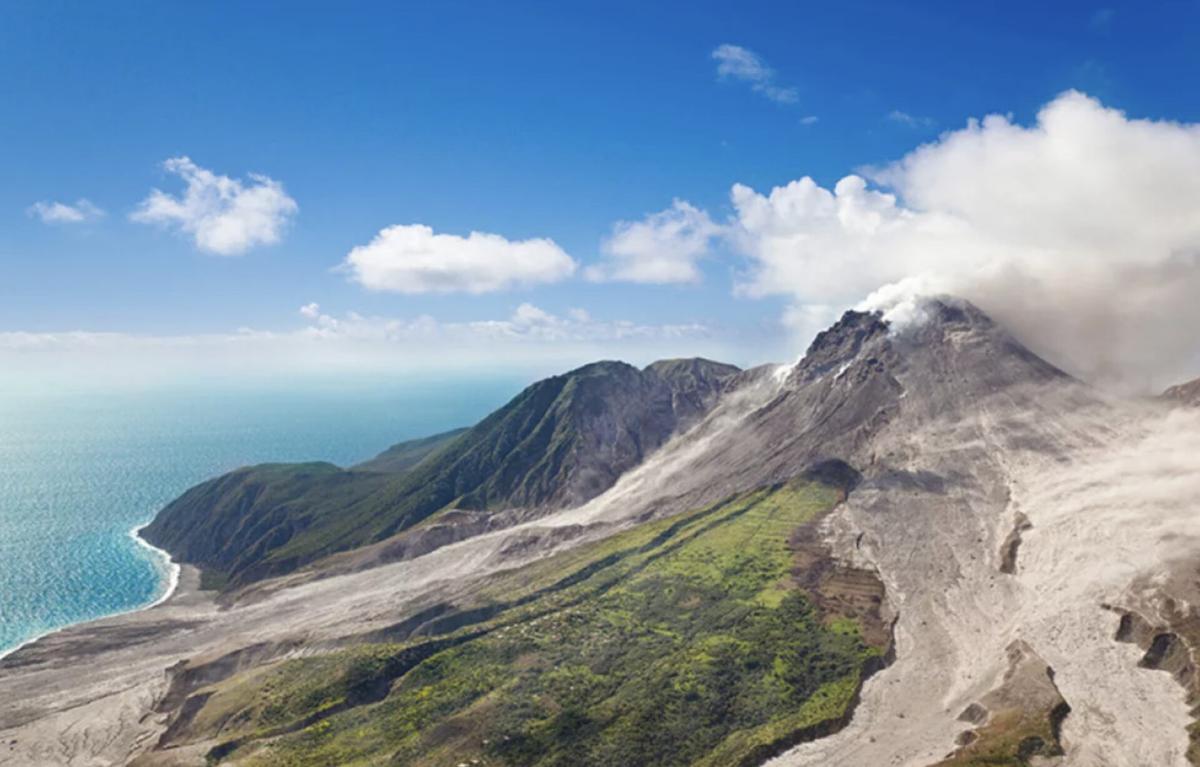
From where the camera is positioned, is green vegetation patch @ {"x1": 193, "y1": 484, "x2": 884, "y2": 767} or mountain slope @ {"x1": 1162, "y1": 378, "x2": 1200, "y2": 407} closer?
green vegetation patch @ {"x1": 193, "y1": 484, "x2": 884, "y2": 767}

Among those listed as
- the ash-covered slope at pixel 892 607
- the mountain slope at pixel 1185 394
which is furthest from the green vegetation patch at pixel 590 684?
→ the mountain slope at pixel 1185 394

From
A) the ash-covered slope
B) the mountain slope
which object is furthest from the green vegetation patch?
the mountain slope

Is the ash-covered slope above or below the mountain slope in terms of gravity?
below

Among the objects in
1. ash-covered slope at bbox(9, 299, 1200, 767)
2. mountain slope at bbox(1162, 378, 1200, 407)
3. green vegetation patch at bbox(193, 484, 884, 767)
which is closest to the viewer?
green vegetation patch at bbox(193, 484, 884, 767)

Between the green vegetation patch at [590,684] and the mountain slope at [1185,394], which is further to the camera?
the mountain slope at [1185,394]

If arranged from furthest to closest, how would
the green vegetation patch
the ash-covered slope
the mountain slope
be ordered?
the mountain slope < the ash-covered slope < the green vegetation patch

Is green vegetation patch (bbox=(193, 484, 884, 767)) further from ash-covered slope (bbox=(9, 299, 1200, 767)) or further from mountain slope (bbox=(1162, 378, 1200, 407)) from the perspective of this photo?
mountain slope (bbox=(1162, 378, 1200, 407))

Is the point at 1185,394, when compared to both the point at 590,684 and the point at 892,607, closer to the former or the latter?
the point at 892,607

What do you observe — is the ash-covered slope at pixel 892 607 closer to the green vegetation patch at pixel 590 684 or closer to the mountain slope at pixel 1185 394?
the green vegetation patch at pixel 590 684

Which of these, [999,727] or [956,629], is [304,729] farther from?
[956,629]
